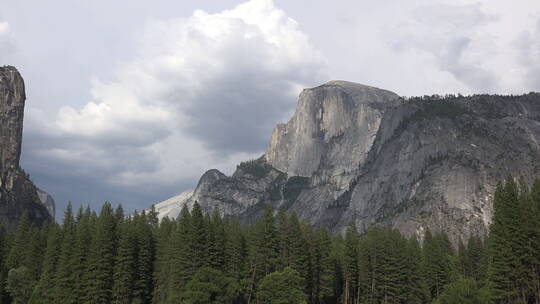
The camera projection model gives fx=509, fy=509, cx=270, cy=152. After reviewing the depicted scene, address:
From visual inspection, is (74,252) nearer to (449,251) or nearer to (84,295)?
(84,295)

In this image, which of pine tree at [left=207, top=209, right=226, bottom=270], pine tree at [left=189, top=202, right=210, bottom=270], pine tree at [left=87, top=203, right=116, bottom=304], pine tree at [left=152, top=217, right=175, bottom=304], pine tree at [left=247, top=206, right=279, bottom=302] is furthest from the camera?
pine tree at [left=247, top=206, right=279, bottom=302]

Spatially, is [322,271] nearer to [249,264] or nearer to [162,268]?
[249,264]

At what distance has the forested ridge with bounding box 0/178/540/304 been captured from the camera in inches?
3041

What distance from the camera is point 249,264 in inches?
3757

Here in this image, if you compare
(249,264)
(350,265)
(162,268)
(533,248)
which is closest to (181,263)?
(162,268)

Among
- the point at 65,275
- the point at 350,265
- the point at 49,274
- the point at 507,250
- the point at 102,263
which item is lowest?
the point at 65,275

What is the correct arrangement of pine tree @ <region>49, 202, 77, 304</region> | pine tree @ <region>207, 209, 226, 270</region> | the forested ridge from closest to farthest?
the forested ridge, pine tree @ <region>49, 202, 77, 304</region>, pine tree @ <region>207, 209, 226, 270</region>

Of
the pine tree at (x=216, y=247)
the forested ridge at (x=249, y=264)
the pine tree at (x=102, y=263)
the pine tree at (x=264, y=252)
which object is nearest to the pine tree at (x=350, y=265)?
the forested ridge at (x=249, y=264)

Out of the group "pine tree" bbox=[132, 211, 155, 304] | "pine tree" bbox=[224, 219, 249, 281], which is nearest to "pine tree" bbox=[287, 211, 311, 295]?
"pine tree" bbox=[224, 219, 249, 281]

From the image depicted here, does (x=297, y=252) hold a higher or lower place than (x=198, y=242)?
lower

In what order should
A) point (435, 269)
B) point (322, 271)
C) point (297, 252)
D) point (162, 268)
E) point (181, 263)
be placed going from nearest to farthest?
point (181, 263) < point (162, 268) < point (297, 252) < point (322, 271) < point (435, 269)

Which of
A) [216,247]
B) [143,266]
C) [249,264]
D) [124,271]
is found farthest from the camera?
[249,264]

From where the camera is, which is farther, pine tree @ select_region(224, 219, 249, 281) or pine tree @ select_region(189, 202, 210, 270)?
pine tree @ select_region(224, 219, 249, 281)

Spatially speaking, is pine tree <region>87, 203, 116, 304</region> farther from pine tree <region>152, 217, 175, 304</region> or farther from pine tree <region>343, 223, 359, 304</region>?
pine tree <region>343, 223, 359, 304</region>
